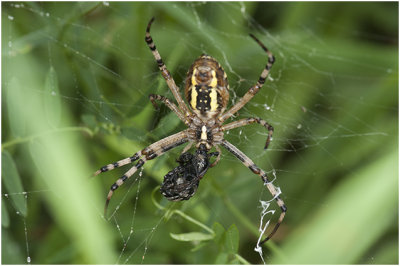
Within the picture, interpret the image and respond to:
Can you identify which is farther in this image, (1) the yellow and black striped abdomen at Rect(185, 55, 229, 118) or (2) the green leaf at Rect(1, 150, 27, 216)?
(1) the yellow and black striped abdomen at Rect(185, 55, 229, 118)

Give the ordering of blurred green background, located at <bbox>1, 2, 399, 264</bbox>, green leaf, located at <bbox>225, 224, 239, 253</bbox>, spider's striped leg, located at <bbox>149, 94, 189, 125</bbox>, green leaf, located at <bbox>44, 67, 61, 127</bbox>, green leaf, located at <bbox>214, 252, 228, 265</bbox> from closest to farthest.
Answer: green leaf, located at <bbox>225, 224, 239, 253</bbox> → green leaf, located at <bbox>214, 252, 228, 265</bbox> → blurred green background, located at <bbox>1, 2, 399, 264</bbox> → green leaf, located at <bbox>44, 67, 61, 127</bbox> → spider's striped leg, located at <bbox>149, 94, 189, 125</bbox>

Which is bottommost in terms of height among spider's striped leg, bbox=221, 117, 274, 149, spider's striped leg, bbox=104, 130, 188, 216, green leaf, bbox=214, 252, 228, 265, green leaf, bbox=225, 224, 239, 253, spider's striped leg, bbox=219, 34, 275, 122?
green leaf, bbox=214, 252, 228, 265

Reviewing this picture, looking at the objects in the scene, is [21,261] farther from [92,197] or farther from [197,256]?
[197,256]

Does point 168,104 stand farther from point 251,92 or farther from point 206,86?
point 251,92

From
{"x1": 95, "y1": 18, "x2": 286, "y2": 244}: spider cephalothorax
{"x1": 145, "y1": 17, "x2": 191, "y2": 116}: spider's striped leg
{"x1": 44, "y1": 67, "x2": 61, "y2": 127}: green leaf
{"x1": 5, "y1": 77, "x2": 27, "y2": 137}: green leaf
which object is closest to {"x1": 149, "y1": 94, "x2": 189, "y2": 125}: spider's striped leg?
{"x1": 95, "y1": 18, "x2": 286, "y2": 244}: spider cephalothorax

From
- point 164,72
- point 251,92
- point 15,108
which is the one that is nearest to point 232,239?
point 251,92

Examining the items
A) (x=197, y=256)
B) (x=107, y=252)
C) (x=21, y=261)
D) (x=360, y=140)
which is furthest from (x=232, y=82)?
(x=21, y=261)

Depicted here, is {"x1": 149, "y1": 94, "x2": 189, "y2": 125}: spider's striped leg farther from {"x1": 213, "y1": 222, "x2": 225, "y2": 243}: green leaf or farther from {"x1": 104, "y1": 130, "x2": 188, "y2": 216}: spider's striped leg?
{"x1": 213, "y1": 222, "x2": 225, "y2": 243}: green leaf
